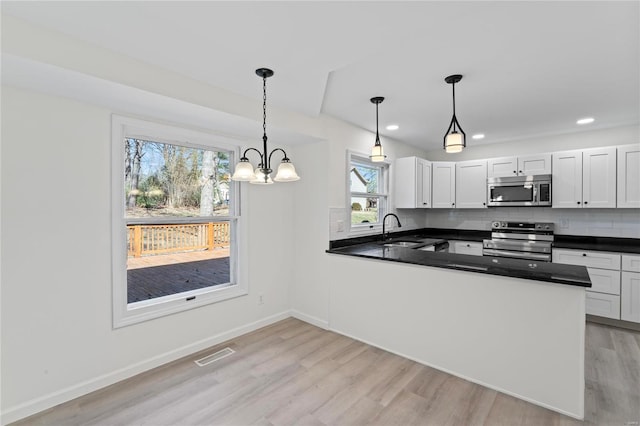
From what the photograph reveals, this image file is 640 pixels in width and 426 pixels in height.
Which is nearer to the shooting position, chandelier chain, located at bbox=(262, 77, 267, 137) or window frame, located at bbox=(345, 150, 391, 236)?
chandelier chain, located at bbox=(262, 77, 267, 137)

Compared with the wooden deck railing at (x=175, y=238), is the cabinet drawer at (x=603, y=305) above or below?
below

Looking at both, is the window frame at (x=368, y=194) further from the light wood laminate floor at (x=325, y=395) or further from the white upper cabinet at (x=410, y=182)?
the light wood laminate floor at (x=325, y=395)

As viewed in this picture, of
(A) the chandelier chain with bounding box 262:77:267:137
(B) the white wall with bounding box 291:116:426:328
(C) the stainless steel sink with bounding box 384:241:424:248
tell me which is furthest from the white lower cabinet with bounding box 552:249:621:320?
(A) the chandelier chain with bounding box 262:77:267:137

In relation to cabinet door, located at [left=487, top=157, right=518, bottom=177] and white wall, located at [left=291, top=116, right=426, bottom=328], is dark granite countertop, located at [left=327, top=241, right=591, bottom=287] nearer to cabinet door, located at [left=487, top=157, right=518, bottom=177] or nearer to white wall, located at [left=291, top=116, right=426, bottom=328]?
white wall, located at [left=291, top=116, right=426, bottom=328]

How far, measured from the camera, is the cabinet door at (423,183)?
15.0 ft

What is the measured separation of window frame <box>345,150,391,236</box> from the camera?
3.70 m

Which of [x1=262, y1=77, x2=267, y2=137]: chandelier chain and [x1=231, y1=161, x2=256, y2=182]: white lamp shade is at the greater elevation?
[x1=262, y1=77, x2=267, y2=137]: chandelier chain

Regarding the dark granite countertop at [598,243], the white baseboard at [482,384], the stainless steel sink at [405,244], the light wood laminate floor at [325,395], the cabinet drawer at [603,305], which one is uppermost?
the dark granite countertop at [598,243]

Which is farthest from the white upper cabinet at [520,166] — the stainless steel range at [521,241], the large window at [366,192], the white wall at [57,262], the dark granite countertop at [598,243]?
the white wall at [57,262]

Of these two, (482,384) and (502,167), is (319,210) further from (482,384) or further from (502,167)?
(502,167)

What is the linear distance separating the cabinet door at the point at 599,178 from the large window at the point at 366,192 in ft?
8.29

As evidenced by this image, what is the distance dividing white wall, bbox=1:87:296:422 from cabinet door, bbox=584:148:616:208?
204 inches

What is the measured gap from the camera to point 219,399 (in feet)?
7.04

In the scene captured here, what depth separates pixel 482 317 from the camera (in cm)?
230
